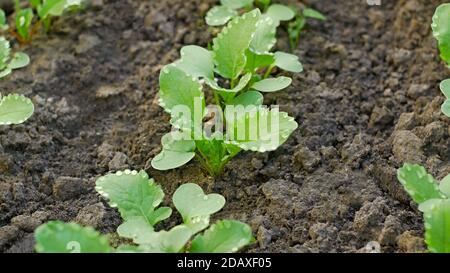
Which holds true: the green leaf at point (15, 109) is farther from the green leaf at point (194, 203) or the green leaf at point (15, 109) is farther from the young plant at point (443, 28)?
the young plant at point (443, 28)

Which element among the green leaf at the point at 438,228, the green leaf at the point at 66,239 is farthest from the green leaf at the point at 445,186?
the green leaf at the point at 66,239

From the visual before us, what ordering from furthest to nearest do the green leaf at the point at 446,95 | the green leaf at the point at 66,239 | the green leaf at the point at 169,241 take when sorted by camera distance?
the green leaf at the point at 446,95, the green leaf at the point at 169,241, the green leaf at the point at 66,239

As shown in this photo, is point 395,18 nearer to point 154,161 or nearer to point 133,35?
point 133,35

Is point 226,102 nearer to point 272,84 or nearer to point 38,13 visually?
point 272,84

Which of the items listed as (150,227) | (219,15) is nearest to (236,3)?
(219,15)

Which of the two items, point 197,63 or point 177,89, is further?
point 197,63

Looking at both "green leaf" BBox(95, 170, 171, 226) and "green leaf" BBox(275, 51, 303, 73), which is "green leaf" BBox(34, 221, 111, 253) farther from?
"green leaf" BBox(275, 51, 303, 73)
